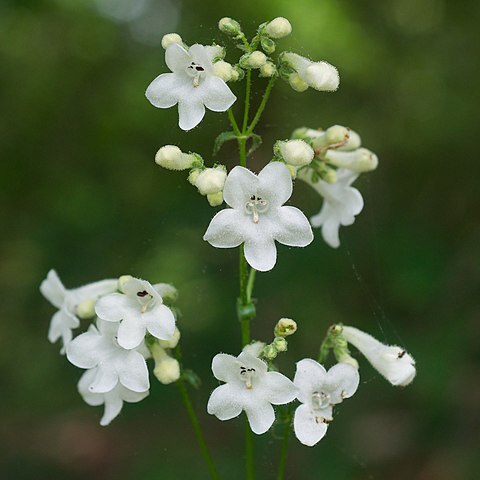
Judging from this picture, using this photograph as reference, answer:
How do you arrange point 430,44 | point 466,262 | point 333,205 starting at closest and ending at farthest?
point 333,205 → point 466,262 → point 430,44

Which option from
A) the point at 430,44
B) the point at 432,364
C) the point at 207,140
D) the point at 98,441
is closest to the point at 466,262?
the point at 432,364

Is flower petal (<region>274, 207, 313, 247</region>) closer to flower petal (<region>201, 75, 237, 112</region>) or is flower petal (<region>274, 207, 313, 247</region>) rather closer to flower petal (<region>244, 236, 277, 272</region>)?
flower petal (<region>244, 236, 277, 272</region>)

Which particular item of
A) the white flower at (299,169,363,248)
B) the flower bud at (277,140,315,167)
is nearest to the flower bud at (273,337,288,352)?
the flower bud at (277,140,315,167)

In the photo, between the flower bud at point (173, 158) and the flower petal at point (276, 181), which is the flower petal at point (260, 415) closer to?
the flower petal at point (276, 181)

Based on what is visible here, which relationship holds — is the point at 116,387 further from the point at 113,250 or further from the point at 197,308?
the point at 113,250

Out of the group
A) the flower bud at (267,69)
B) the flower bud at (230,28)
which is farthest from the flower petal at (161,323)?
the flower bud at (230,28)

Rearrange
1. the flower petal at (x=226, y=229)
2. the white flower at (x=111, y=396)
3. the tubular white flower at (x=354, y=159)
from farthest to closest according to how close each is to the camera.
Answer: the tubular white flower at (x=354, y=159), the white flower at (x=111, y=396), the flower petal at (x=226, y=229)

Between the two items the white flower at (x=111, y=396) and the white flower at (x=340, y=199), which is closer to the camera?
the white flower at (x=111, y=396)
